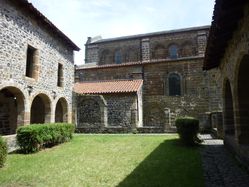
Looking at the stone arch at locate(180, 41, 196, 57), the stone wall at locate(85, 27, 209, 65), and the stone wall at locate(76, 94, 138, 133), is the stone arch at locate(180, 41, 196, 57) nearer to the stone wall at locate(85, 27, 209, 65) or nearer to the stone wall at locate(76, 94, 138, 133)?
the stone wall at locate(85, 27, 209, 65)

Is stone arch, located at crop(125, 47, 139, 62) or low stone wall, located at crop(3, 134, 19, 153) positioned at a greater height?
stone arch, located at crop(125, 47, 139, 62)

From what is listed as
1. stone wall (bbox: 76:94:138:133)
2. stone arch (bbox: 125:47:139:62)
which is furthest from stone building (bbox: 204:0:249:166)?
stone arch (bbox: 125:47:139:62)

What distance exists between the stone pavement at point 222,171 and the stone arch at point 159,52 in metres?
17.9

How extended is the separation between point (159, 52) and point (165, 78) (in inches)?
201

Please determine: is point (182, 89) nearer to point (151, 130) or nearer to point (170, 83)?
point (170, 83)

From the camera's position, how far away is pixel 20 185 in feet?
18.1

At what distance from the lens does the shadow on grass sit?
5.45m

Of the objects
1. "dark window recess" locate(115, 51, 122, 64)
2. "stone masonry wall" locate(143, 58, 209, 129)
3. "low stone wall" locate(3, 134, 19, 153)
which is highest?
"dark window recess" locate(115, 51, 122, 64)

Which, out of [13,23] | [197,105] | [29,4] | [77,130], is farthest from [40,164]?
[197,105]

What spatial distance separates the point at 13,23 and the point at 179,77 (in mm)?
14830

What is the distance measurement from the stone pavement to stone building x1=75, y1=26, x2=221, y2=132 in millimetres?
8650

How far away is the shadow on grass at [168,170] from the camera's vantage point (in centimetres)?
545

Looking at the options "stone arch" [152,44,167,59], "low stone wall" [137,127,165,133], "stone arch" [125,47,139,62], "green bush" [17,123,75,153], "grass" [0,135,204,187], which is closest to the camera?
"grass" [0,135,204,187]

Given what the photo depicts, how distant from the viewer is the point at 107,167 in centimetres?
709
